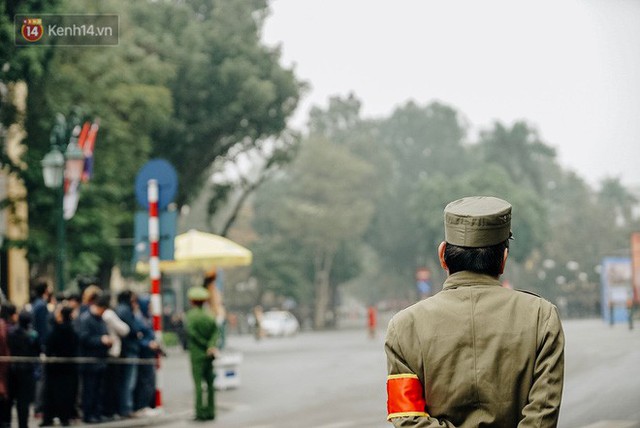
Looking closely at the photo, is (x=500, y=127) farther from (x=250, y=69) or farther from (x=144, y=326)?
(x=144, y=326)

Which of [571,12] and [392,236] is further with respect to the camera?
[392,236]

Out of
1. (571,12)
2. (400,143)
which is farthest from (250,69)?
(400,143)

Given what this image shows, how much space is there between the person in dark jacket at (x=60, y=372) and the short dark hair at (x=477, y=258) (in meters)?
11.0

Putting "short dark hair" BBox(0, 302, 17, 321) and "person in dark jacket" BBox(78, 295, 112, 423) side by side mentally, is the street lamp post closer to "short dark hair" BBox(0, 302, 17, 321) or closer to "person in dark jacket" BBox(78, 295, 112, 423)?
"person in dark jacket" BBox(78, 295, 112, 423)

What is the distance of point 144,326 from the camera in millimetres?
15844

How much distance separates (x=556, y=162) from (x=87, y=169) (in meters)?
76.6

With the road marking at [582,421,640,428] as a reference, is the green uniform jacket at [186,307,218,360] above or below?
above

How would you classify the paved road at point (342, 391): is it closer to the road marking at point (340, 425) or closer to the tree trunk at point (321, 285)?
the road marking at point (340, 425)

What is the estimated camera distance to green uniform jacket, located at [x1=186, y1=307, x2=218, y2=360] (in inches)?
570

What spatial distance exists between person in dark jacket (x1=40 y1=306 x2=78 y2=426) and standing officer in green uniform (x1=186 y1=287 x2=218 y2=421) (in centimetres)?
139

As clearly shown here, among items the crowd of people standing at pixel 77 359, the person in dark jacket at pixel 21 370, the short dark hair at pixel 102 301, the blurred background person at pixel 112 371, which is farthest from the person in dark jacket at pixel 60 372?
the blurred background person at pixel 112 371

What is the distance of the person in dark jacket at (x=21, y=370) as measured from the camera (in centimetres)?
1321

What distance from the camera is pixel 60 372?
14.3m

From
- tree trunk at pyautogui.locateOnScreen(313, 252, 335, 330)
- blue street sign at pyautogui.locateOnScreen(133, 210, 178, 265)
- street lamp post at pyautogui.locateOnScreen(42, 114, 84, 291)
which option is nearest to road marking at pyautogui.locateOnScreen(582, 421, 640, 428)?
blue street sign at pyautogui.locateOnScreen(133, 210, 178, 265)
